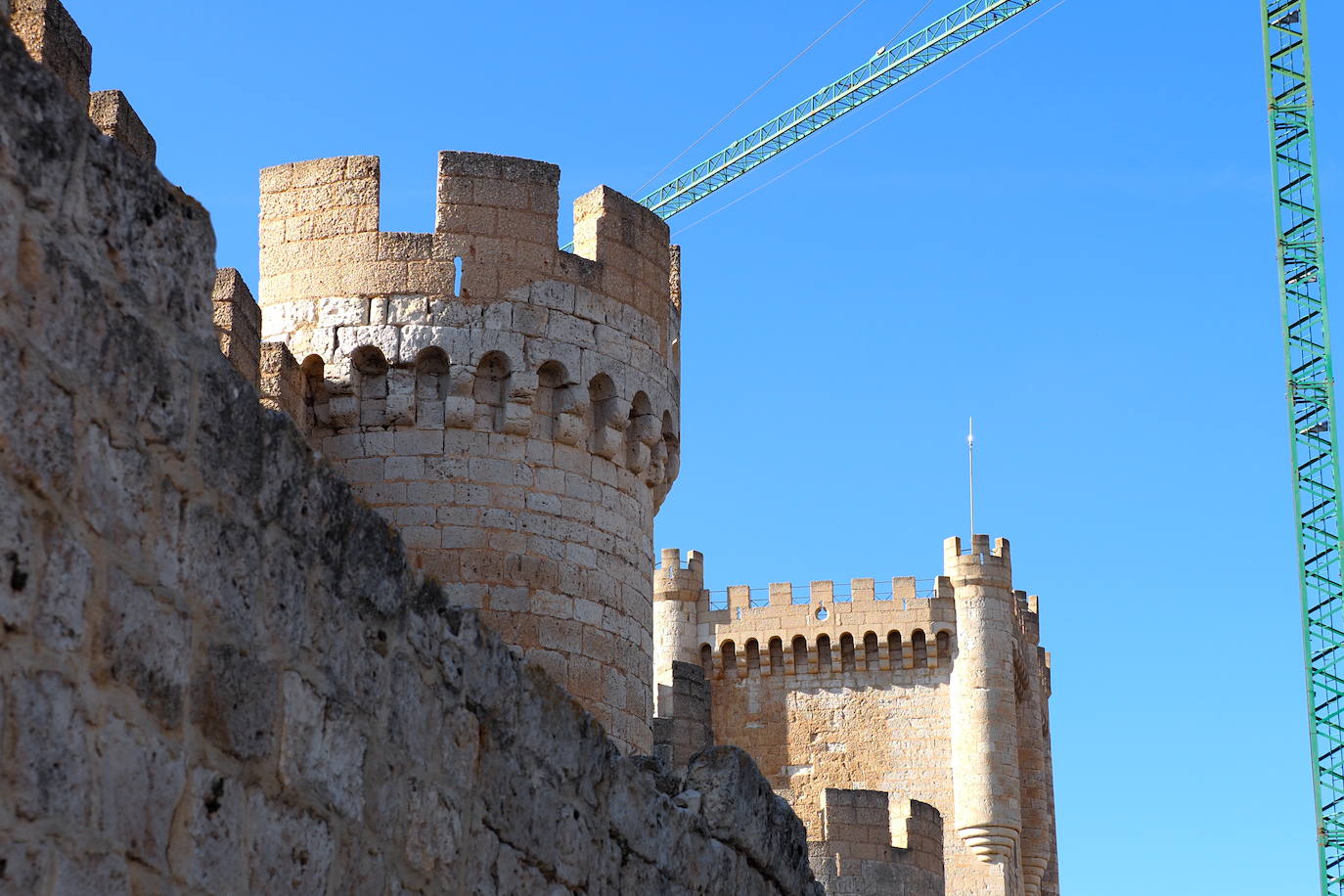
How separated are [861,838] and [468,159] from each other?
828 centimetres

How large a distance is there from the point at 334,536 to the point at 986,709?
27.2 m

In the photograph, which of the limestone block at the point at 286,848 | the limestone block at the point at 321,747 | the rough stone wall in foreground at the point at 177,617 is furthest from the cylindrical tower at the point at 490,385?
the limestone block at the point at 286,848

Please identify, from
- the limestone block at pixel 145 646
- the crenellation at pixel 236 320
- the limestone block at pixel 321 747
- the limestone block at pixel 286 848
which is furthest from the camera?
the crenellation at pixel 236 320

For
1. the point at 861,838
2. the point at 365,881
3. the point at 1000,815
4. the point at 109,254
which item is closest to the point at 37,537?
the point at 109,254

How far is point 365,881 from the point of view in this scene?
4207 millimetres

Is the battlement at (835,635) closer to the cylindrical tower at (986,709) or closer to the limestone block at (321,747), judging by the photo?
the cylindrical tower at (986,709)

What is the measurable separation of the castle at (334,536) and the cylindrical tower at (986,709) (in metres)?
18.8

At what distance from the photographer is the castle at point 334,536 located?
327 cm

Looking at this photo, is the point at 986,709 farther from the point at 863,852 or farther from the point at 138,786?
the point at 138,786

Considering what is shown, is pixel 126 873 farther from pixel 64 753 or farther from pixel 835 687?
pixel 835 687

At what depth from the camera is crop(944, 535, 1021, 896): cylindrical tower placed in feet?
97.3

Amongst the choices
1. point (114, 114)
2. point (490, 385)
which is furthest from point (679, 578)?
point (114, 114)

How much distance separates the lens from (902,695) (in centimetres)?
3125

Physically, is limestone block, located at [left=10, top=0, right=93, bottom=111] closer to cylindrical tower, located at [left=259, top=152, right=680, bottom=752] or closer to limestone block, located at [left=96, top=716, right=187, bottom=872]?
limestone block, located at [left=96, top=716, right=187, bottom=872]
